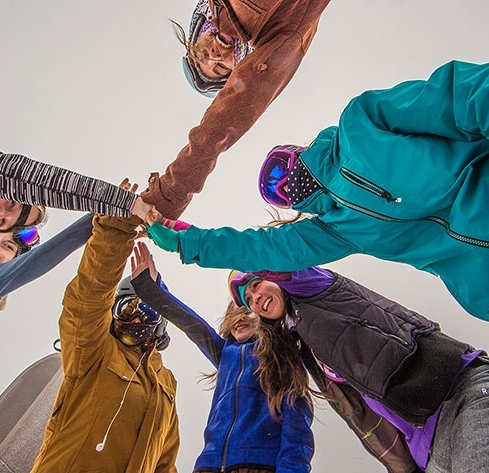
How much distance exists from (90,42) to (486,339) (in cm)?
210

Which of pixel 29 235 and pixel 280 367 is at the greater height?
pixel 29 235

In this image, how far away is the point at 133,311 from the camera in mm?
1298

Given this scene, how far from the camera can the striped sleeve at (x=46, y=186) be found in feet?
2.65

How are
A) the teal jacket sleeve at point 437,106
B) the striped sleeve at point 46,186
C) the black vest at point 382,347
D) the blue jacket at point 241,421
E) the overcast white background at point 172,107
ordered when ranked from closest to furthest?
the teal jacket sleeve at point 437,106 → the striped sleeve at point 46,186 → the black vest at point 382,347 → the blue jacket at point 241,421 → the overcast white background at point 172,107

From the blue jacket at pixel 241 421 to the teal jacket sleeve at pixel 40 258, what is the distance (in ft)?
0.67

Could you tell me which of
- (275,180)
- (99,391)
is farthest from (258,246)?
(99,391)

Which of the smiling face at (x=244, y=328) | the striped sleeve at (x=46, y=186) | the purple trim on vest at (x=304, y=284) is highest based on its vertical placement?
the striped sleeve at (x=46, y=186)

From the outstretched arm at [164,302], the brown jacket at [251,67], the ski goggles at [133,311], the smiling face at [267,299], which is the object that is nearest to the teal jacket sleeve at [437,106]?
the brown jacket at [251,67]

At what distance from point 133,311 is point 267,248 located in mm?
538

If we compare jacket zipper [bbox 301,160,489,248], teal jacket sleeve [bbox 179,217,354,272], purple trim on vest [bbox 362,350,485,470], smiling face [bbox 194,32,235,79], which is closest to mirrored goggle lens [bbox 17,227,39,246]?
teal jacket sleeve [bbox 179,217,354,272]

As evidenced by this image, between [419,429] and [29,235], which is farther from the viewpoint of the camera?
[29,235]

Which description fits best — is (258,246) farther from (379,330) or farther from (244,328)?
(244,328)

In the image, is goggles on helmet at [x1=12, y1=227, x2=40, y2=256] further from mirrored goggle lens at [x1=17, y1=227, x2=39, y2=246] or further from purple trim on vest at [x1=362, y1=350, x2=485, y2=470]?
purple trim on vest at [x1=362, y1=350, x2=485, y2=470]

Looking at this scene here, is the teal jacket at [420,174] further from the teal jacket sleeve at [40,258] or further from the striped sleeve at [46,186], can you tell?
the teal jacket sleeve at [40,258]
